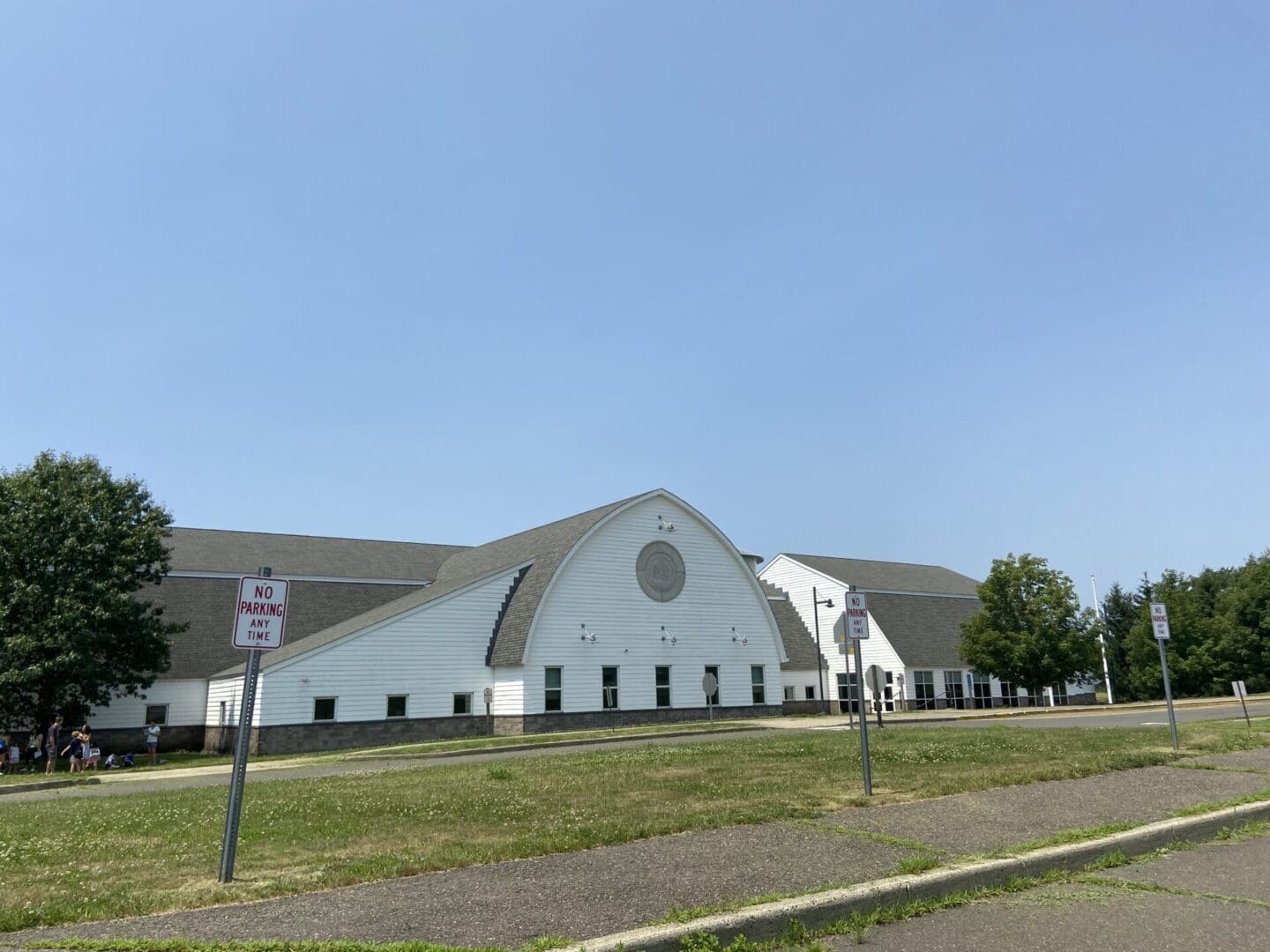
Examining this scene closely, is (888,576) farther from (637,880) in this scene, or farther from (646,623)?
(637,880)

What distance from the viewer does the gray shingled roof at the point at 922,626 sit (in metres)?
52.3

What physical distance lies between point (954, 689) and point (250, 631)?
5198cm

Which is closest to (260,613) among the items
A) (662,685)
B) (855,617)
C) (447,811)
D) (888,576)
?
(447,811)

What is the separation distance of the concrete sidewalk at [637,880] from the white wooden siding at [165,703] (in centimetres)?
3287

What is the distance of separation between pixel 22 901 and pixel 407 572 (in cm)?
4234

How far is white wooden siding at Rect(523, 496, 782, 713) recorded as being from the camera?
36.8m

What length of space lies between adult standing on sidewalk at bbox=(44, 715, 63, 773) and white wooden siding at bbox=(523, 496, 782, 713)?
16.3 metres

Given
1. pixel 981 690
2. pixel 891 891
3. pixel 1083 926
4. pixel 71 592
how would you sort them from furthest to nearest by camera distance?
pixel 981 690, pixel 71 592, pixel 891 891, pixel 1083 926

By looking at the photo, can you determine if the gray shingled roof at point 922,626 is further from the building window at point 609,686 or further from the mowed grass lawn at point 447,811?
the mowed grass lawn at point 447,811

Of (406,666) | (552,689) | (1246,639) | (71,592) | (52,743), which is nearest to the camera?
(52,743)

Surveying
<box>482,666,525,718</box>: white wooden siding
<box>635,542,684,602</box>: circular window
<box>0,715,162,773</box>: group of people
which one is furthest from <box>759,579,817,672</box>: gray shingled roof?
<box>0,715,162,773</box>: group of people

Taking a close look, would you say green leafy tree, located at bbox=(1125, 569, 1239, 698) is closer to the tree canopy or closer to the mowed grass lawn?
the tree canopy

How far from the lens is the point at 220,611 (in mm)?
40688

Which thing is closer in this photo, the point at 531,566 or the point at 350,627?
the point at 350,627
